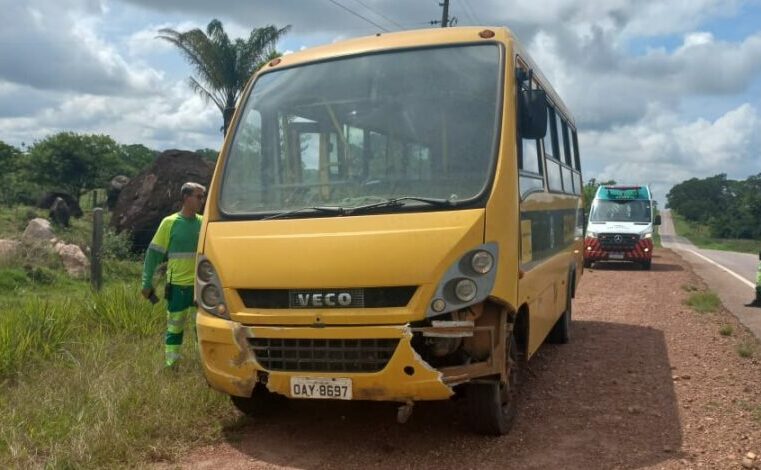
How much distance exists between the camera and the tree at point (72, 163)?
121 feet

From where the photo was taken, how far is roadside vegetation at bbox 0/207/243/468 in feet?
15.3

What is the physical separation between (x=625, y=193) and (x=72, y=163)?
2756 cm

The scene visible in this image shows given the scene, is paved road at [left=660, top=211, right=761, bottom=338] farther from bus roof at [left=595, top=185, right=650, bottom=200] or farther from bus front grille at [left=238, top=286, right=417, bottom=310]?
bus front grille at [left=238, top=286, right=417, bottom=310]

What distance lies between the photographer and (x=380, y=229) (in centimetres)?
453

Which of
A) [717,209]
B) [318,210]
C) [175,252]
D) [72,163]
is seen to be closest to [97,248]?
[175,252]

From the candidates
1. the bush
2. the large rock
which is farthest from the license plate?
the large rock

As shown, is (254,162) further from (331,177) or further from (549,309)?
(549,309)

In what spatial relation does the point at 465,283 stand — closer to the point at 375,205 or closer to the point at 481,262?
the point at 481,262

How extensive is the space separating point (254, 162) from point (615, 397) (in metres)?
3.47

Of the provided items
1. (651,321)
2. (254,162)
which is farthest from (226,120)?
(651,321)

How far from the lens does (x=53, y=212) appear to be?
930 inches

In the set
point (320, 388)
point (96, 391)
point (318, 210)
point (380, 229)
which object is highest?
point (318, 210)

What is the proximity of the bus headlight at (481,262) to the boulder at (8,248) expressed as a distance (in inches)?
498

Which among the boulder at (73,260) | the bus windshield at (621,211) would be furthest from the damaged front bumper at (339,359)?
the bus windshield at (621,211)
